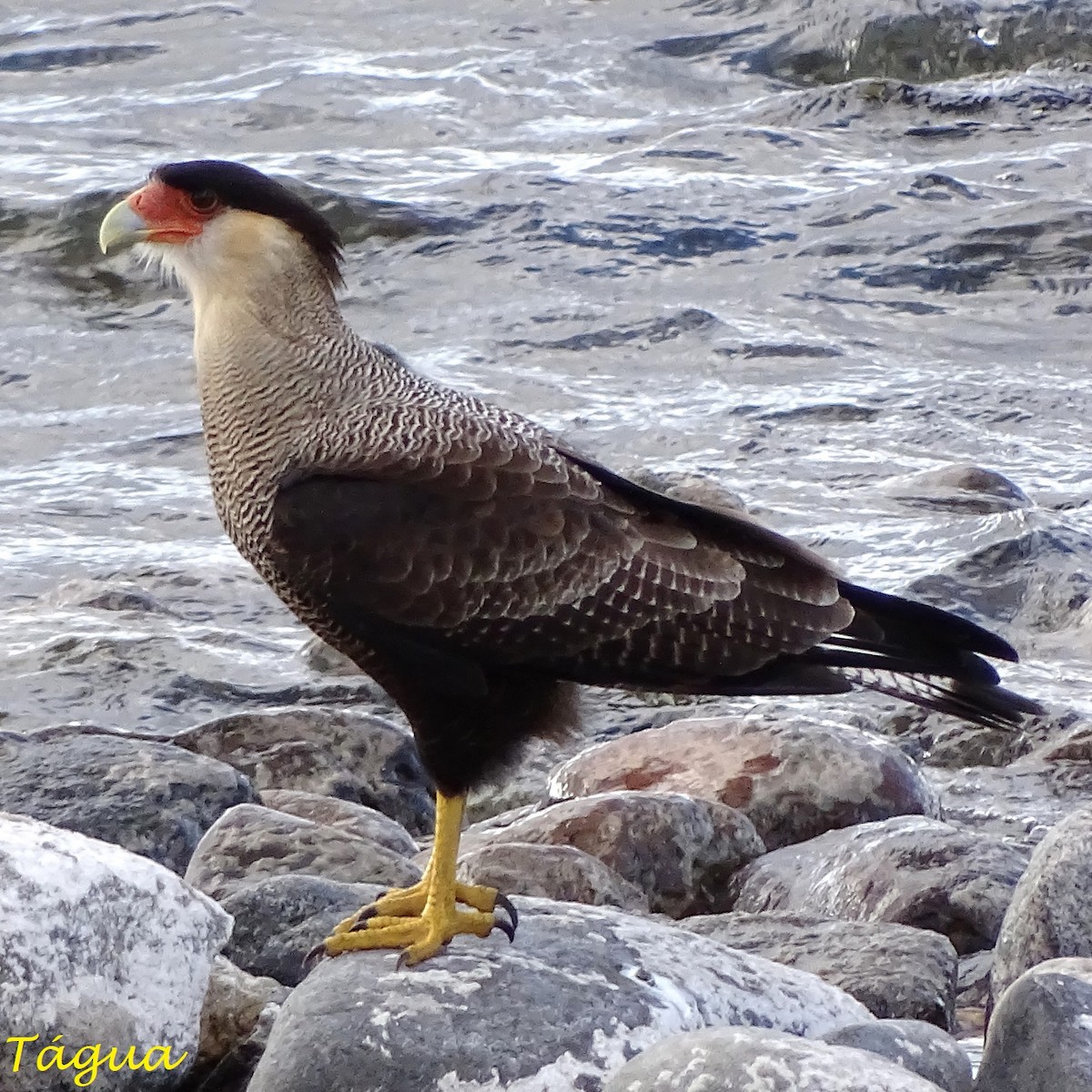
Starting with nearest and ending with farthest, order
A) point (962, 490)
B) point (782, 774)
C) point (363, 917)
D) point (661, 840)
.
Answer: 1. point (363, 917)
2. point (661, 840)
3. point (782, 774)
4. point (962, 490)

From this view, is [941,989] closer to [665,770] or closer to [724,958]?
[724,958]

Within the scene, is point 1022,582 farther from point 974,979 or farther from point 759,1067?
point 759,1067

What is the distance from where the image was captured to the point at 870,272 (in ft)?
45.5

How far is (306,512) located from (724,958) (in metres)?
1.50

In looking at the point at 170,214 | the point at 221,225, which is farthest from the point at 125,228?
the point at 221,225

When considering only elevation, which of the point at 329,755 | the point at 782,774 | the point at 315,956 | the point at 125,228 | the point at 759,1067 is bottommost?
the point at 329,755

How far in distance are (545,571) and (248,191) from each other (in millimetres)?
1346

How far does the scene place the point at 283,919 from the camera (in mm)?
5324

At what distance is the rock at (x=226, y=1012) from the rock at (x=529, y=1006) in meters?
0.22

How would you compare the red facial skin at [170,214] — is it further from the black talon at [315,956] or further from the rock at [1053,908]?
the rock at [1053,908]

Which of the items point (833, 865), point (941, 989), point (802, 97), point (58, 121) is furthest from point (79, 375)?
point (941, 989)

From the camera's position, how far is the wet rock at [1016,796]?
23.6 feet

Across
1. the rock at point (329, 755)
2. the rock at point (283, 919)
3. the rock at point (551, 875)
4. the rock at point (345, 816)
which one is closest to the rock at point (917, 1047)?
the rock at point (283, 919)

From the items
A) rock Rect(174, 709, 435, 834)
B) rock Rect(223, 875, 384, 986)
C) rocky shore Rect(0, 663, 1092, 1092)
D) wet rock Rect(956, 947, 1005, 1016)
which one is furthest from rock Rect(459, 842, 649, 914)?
rock Rect(174, 709, 435, 834)
